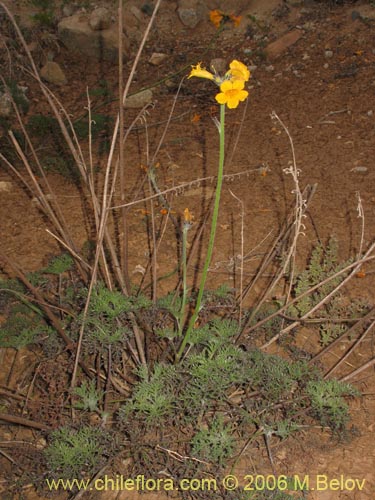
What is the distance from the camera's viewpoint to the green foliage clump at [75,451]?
5.60 ft

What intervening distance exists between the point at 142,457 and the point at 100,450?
0.42ft

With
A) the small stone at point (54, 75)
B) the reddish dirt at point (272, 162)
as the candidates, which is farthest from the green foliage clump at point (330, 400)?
the small stone at point (54, 75)

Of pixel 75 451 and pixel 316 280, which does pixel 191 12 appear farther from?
pixel 75 451

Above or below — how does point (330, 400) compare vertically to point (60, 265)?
below

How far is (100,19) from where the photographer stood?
5609 mm

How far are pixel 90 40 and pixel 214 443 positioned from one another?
4750mm

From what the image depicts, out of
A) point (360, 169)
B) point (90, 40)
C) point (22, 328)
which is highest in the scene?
point (90, 40)

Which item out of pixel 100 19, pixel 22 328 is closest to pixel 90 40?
pixel 100 19

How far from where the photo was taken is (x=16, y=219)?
3.21 meters

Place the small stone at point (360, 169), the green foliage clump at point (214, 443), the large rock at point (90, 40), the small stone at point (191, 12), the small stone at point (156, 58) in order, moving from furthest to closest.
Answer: the small stone at point (191, 12) < the large rock at point (90, 40) < the small stone at point (156, 58) < the small stone at point (360, 169) < the green foliage clump at point (214, 443)

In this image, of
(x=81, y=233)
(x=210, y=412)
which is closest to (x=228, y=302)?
(x=210, y=412)

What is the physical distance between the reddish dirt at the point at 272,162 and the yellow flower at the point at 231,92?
575 millimetres

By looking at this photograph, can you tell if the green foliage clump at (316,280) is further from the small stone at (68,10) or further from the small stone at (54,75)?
the small stone at (68,10)

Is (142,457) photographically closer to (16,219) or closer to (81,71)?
(16,219)
